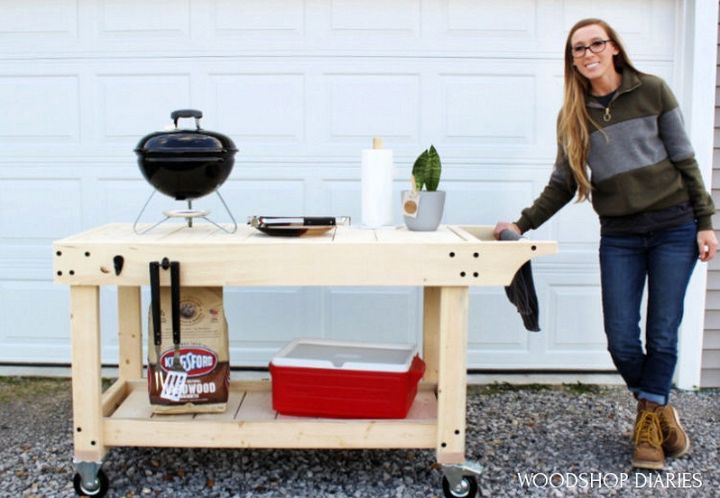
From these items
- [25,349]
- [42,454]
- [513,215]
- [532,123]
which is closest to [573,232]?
[513,215]

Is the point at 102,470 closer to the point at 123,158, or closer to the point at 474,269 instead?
the point at 474,269

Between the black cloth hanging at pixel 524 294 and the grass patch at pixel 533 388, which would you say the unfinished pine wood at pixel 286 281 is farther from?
the grass patch at pixel 533 388

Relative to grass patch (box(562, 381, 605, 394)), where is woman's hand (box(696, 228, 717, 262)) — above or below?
above

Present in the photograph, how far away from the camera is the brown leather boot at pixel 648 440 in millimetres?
2670

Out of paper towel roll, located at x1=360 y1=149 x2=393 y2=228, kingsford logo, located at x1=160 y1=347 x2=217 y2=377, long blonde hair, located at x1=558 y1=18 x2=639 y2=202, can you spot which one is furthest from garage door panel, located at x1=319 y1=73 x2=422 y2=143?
kingsford logo, located at x1=160 y1=347 x2=217 y2=377

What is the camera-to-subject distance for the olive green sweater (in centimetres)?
254

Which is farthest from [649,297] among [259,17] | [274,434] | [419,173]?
[259,17]

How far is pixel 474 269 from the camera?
2.34m

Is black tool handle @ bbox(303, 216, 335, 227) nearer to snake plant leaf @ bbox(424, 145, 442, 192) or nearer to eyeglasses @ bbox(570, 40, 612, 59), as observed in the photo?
snake plant leaf @ bbox(424, 145, 442, 192)

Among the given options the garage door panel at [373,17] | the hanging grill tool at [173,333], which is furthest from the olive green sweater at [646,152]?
the hanging grill tool at [173,333]

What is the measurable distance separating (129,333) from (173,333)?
582mm

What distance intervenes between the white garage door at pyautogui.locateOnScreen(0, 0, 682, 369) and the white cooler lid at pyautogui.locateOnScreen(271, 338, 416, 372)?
2.81 feet

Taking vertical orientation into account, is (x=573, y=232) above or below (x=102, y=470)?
above

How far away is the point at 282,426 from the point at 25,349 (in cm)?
195
